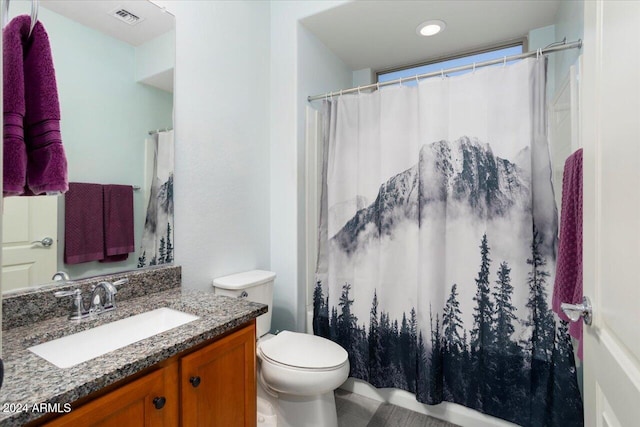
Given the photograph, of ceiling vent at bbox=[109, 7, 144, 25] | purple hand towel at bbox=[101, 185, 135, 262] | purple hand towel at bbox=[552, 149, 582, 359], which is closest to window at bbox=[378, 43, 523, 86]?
purple hand towel at bbox=[552, 149, 582, 359]

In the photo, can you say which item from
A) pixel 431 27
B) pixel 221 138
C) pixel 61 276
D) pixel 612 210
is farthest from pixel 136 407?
pixel 431 27

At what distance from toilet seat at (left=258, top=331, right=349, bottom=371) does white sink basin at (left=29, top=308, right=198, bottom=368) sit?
0.53 meters

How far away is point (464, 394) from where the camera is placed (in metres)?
1.72

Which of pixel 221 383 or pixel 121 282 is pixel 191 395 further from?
pixel 121 282

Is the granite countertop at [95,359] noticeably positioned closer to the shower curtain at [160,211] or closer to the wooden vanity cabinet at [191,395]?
the wooden vanity cabinet at [191,395]

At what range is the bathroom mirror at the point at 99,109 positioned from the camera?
1.09m

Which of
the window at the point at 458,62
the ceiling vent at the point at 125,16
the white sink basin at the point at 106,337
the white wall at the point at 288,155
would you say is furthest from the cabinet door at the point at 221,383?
the window at the point at 458,62

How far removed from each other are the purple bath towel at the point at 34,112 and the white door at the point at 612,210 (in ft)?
4.67

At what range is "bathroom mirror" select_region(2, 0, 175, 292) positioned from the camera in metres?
1.09

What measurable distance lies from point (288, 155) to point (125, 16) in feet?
3.62

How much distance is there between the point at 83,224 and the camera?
1244 mm

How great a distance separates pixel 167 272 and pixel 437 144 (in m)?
1.58

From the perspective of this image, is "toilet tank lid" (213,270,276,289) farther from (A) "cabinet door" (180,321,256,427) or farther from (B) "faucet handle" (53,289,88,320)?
(B) "faucet handle" (53,289,88,320)

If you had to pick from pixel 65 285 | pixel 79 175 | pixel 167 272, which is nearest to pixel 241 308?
pixel 167 272
